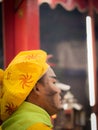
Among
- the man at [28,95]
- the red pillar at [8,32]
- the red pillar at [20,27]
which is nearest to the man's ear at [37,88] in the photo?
the man at [28,95]

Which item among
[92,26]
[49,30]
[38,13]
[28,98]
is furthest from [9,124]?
[92,26]

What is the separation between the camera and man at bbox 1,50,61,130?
2.85 ft

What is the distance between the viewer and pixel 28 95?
0.91 meters

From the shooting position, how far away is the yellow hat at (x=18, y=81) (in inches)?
35.1

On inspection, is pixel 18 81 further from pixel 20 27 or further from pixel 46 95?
pixel 20 27

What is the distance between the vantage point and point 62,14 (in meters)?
2.20

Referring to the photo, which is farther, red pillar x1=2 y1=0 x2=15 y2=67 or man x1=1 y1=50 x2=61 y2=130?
red pillar x1=2 y1=0 x2=15 y2=67

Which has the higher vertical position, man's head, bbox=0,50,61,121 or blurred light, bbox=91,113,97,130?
man's head, bbox=0,50,61,121

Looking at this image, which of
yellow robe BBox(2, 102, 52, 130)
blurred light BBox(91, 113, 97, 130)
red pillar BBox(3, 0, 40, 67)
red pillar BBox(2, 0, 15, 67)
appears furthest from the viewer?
blurred light BBox(91, 113, 97, 130)

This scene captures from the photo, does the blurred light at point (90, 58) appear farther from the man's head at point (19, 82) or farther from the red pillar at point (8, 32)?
the man's head at point (19, 82)

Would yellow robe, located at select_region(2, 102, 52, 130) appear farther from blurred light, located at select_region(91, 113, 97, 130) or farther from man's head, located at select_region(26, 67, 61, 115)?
blurred light, located at select_region(91, 113, 97, 130)

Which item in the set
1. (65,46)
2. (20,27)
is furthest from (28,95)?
(65,46)

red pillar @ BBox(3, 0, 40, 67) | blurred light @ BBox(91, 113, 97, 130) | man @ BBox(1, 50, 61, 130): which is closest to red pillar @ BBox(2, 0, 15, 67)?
red pillar @ BBox(3, 0, 40, 67)

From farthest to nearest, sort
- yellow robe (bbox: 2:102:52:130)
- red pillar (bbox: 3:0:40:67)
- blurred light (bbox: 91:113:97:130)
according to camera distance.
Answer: blurred light (bbox: 91:113:97:130) → red pillar (bbox: 3:0:40:67) → yellow robe (bbox: 2:102:52:130)
